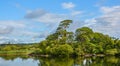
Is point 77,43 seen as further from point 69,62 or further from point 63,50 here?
point 69,62

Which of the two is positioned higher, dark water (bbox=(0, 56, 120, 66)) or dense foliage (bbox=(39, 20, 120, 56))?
dense foliage (bbox=(39, 20, 120, 56))

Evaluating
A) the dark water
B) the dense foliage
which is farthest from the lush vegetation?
the dark water

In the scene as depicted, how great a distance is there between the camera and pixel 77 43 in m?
79.4

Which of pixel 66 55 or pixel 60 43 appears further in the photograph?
pixel 60 43

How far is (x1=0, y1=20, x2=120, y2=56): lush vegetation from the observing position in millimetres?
75938

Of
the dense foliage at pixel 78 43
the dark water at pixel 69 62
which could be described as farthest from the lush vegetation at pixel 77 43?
the dark water at pixel 69 62

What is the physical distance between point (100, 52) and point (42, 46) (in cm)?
1636

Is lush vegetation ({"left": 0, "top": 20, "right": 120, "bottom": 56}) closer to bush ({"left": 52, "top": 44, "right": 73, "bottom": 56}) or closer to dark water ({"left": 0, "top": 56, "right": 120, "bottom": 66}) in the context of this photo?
bush ({"left": 52, "top": 44, "right": 73, "bottom": 56})

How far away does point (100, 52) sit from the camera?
267 ft

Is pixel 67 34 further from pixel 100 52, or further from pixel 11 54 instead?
pixel 11 54

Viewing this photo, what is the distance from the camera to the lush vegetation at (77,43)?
75938mm

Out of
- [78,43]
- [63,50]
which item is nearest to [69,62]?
[63,50]

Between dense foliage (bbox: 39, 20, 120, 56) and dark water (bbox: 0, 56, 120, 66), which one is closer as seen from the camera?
dark water (bbox: 0, 56, 120, 66)

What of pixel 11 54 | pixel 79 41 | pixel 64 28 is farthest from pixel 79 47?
pixel 11 54
